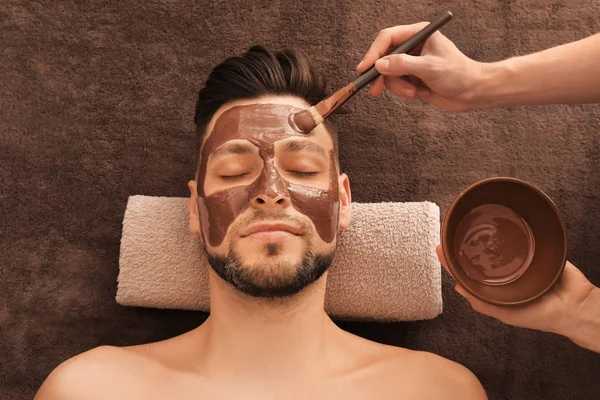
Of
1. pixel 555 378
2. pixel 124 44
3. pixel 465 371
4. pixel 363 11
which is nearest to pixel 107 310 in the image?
pixel 124 44

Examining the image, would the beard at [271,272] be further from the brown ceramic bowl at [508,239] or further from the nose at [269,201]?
the brown ceramic bowl at [508,239]

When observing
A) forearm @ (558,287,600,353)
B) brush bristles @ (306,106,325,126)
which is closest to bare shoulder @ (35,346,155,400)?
brush bristles @ (306,106,325,126)

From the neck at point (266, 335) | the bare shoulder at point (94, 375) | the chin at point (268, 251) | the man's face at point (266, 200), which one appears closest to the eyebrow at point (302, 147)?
the man's face at point (266, 200)

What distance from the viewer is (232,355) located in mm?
1494

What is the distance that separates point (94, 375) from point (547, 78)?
1.41m

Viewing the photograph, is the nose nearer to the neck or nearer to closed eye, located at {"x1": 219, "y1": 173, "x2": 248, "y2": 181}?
closed eye, located at {"x1": 219, "y1": 173, "x2": 248, "y2": 181}

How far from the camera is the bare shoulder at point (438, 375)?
57.2 inches

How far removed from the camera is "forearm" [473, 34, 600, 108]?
1.39 m

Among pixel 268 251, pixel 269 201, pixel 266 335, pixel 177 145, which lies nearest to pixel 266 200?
pixel 269 201

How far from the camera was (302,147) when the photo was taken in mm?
1432

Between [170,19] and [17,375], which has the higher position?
[170,19]

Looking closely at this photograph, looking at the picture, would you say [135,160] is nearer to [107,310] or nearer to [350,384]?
[107,310]

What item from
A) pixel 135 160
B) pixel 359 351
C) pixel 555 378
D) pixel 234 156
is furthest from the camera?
pixel 135 160

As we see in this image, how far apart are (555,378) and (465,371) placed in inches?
16.2
